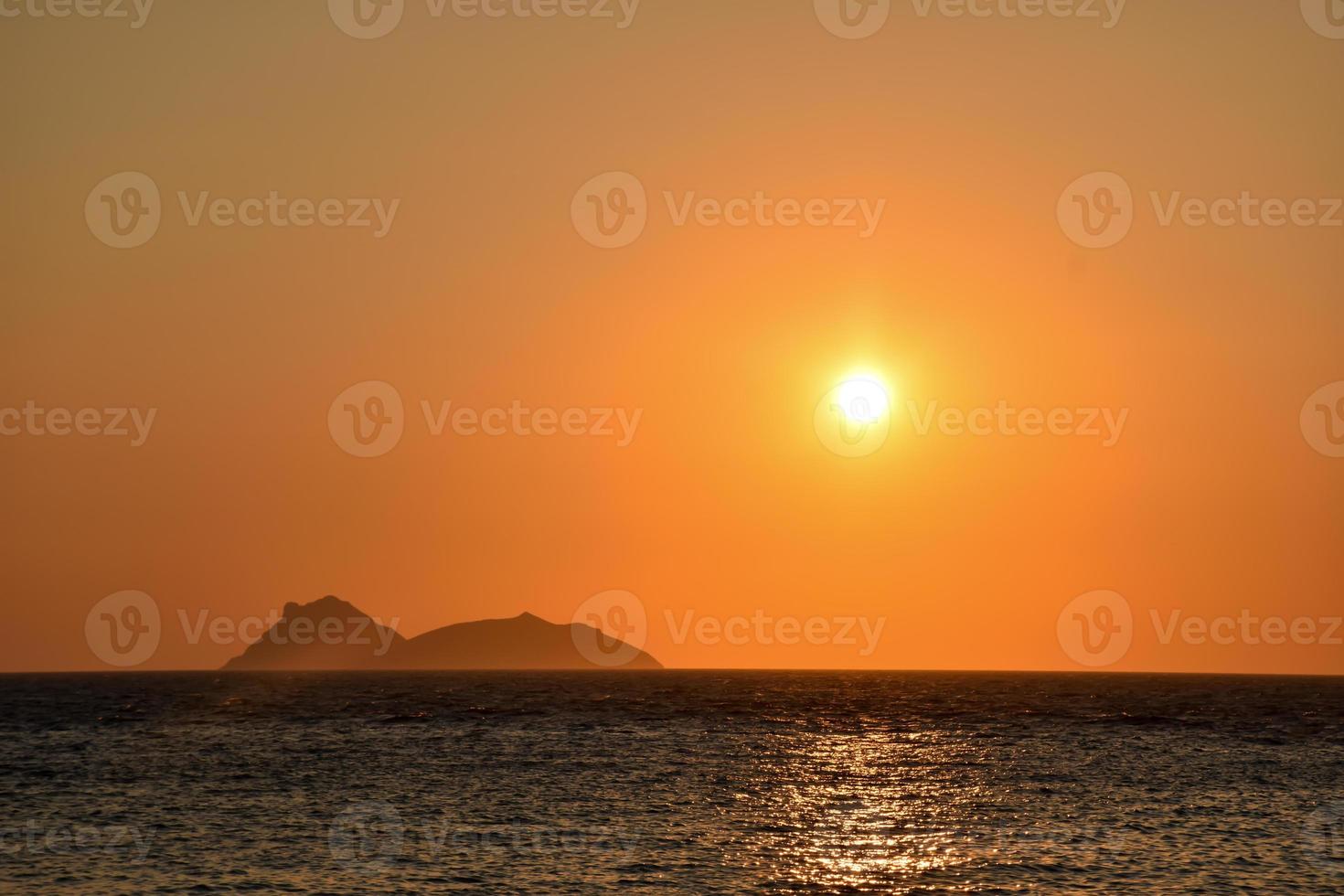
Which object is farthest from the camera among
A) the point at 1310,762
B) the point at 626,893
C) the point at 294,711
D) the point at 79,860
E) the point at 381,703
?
the point at 381,703

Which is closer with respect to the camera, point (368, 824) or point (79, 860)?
point (79, 860)

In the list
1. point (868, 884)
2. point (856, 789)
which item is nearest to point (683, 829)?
point (868, 884)

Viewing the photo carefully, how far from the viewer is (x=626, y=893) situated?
38.6 metres

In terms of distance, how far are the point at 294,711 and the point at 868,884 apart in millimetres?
102270

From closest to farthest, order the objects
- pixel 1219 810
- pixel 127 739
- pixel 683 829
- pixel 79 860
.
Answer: pixel 79 860, pixel 683 829, pixel 1219 810, pixel 127 739

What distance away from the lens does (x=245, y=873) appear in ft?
134

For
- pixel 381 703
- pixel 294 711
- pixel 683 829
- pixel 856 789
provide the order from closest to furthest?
pixel 683 829 → pixel 856 789 → pixel 294 711 → pixel 381 703

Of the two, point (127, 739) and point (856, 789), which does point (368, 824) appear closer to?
point (856, 789)

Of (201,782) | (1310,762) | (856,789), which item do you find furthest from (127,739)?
(1310,762)

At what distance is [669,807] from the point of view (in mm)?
55875

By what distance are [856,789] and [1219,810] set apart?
16.8 meters

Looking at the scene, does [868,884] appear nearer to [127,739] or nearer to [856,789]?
[856,789]

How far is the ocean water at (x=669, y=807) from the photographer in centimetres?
4116

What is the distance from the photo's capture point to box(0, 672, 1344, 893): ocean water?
1620 inches
